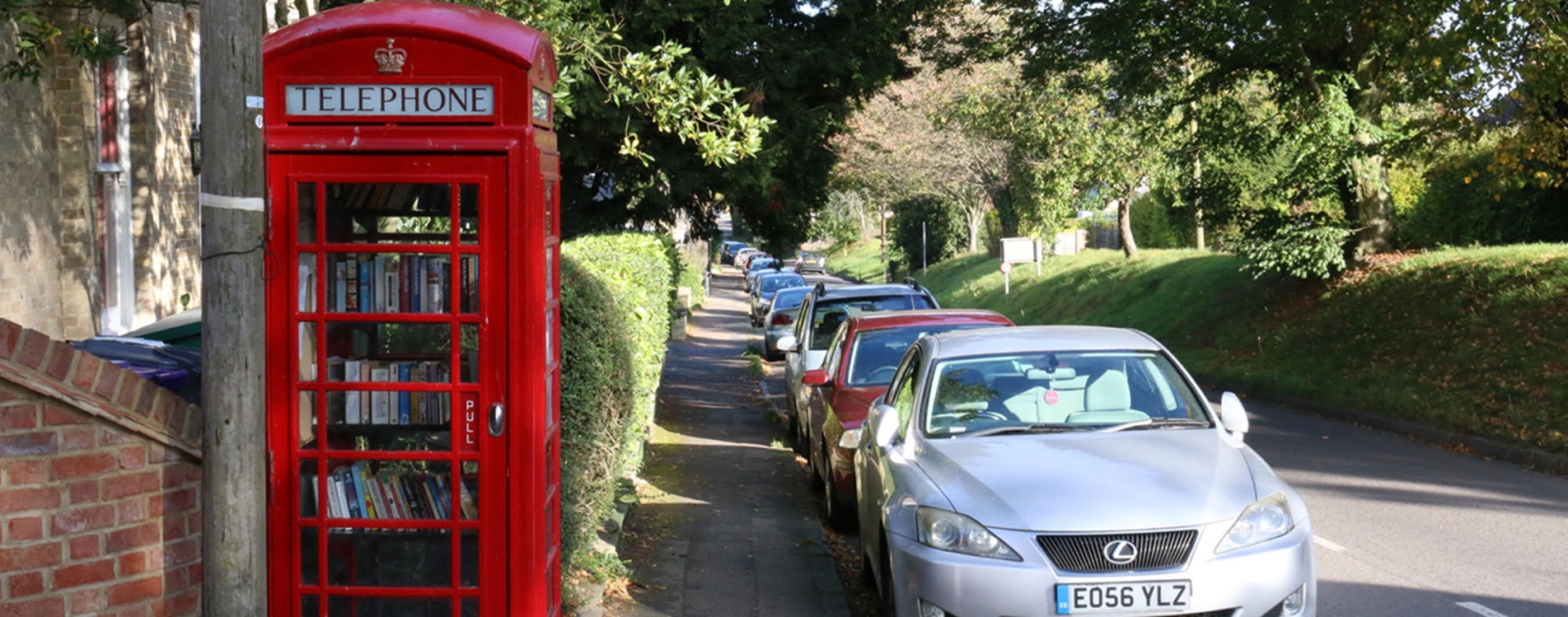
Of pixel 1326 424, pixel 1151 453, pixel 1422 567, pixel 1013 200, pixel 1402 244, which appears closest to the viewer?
pixel 1151 453

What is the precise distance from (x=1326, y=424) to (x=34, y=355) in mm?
15603

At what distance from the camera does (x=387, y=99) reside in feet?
16.0

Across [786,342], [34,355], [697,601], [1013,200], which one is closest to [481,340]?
[34,355]

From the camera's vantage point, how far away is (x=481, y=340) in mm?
4902

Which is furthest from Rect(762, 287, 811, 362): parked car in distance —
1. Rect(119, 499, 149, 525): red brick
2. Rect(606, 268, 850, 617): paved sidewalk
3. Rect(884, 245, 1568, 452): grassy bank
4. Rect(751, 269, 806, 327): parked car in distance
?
Rect(119, 499, 149, 525): red brick

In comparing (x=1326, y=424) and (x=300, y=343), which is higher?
(x=300, y=343)

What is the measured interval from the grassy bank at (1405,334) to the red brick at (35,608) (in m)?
13.1

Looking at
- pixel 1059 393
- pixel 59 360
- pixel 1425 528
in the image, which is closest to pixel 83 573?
pixel 59 360

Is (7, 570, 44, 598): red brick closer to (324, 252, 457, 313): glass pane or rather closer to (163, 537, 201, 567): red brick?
(163, 537, 201, 567): red brick

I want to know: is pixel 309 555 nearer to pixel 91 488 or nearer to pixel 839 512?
pixel 91 488

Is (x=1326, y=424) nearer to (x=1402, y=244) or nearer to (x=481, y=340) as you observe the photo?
(x=1402, y=244)

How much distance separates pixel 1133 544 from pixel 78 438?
13.3 feet

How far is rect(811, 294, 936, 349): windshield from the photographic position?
15609 mm

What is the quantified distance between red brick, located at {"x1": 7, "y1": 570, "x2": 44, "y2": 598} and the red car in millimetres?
6061
